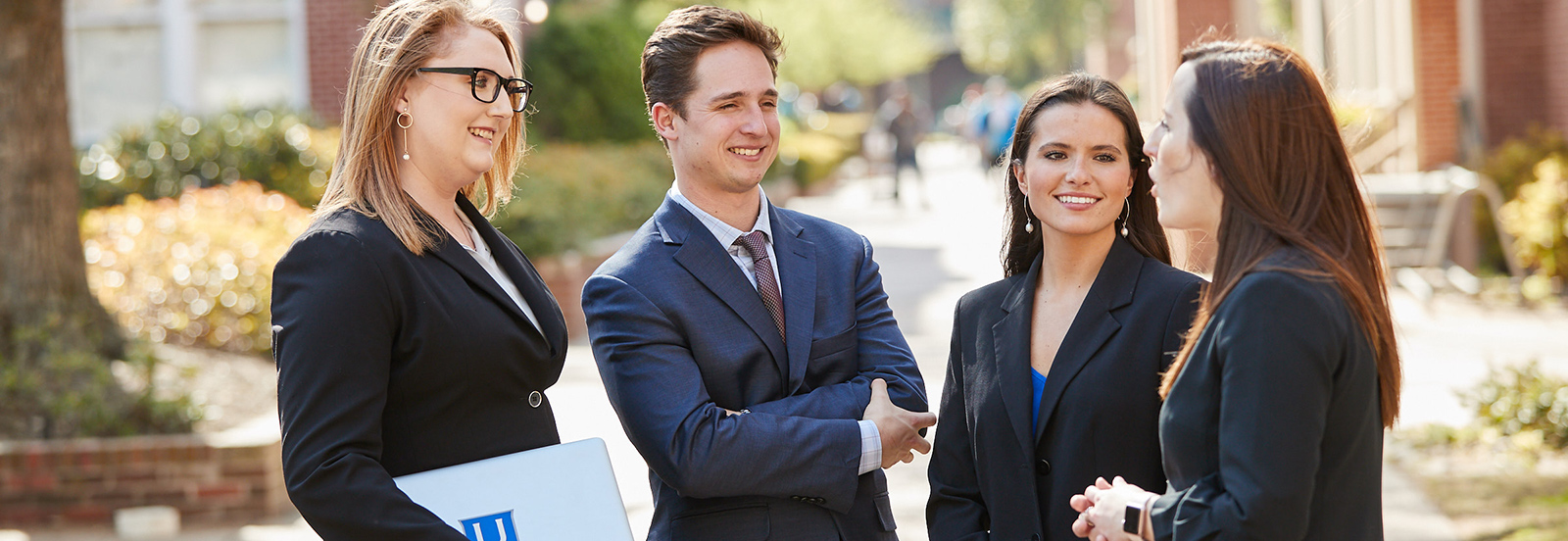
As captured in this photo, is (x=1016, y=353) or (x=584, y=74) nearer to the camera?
(x=1016, y=353)

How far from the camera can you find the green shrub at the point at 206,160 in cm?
1163

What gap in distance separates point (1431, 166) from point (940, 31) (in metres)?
61.3

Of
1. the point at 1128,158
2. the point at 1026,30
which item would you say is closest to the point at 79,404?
the point at 1128,158

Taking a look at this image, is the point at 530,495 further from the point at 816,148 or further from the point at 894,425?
the point at 816,148

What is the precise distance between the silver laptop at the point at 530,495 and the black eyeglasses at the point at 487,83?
715 millimetres

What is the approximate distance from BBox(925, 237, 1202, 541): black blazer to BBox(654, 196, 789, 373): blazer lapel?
1.45 ft

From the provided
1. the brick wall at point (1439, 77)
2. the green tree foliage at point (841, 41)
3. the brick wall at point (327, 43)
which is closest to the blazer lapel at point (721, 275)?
the brick wall at point (327, 43)

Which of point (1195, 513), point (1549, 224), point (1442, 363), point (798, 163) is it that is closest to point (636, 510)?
point (1195, 513)

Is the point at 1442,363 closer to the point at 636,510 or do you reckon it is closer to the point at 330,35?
the point at 636,510

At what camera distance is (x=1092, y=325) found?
271 centimetres

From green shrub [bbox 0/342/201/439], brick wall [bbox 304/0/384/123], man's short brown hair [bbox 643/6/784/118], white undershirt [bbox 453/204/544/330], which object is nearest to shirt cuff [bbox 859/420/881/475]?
white undershirt [bbox 453/204/544/330]

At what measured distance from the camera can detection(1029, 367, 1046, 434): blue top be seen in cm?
271

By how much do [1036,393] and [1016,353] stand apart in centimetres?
10

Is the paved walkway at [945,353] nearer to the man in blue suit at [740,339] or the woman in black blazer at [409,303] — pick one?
the man in blue suit at [740,339]
